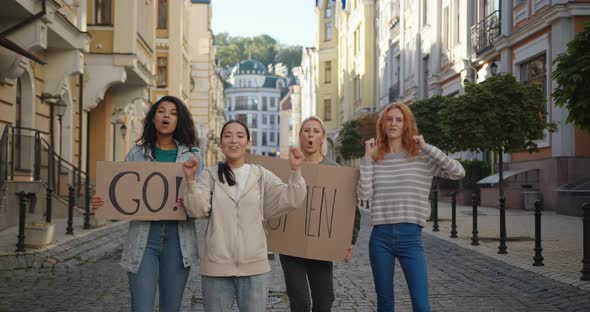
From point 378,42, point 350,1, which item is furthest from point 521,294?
point 350,1

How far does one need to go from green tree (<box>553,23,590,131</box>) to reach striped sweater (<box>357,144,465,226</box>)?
4.49 meters

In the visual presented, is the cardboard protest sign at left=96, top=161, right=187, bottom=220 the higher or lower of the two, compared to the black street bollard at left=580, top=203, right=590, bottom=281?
higher

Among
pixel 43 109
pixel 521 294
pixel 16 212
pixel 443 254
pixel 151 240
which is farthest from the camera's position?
pixel 43 109

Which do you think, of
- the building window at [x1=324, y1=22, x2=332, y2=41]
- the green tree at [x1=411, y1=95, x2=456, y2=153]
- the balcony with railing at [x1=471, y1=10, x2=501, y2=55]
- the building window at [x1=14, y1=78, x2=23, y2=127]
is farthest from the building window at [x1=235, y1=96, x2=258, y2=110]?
the building window at [x1=14, y1=78, x2=23, y2=127]

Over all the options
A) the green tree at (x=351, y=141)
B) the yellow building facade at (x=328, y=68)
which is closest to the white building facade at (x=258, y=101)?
the yellow building facade at (x=328, y=68)

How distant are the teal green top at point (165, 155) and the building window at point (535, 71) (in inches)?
771

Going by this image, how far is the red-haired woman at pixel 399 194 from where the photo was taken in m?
5.34

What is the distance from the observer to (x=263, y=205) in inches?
187

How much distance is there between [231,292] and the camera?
457cm

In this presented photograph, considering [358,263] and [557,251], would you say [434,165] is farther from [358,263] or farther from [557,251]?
[557,251]

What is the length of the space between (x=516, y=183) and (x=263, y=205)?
2160 cm

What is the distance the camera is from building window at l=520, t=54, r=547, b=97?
930 inches

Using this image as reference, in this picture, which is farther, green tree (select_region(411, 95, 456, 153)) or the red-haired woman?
green tree (select_region(411, 95, 456, 153))

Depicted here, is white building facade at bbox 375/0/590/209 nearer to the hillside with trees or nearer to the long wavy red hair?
the long wavy red hair
